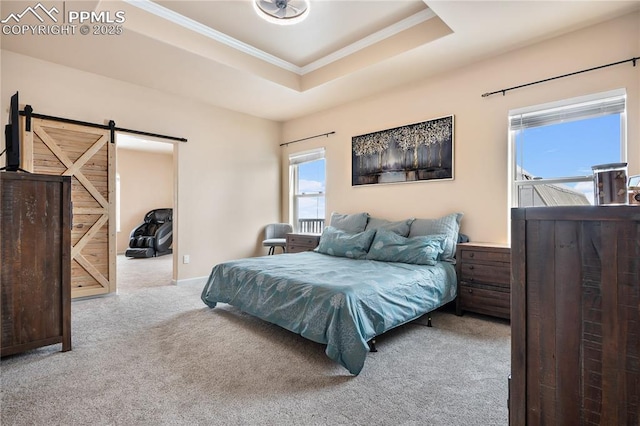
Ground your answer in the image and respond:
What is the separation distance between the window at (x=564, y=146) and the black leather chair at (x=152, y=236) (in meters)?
7.20

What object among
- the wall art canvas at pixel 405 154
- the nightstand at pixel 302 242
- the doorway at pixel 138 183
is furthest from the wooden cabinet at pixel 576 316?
the doorway at pixel 138 183

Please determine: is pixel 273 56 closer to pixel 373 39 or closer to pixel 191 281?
pixel 373 39

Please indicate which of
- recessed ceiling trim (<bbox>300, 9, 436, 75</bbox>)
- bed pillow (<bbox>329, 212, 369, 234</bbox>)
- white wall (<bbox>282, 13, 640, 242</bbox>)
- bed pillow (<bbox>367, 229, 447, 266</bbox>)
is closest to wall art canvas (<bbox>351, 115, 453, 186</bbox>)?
white wall (<bbox>282, 13, 640, 242</bbox>)

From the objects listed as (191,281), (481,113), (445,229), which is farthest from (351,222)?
(191,281)

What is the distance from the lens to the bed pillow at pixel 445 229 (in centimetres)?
327

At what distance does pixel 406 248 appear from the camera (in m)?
3.19

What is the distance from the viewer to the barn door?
3.52 meters

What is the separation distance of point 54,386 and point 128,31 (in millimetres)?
2919

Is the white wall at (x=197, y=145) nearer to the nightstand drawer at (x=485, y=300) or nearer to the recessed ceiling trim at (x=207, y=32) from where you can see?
the recessed ceiling trim at (x=207, y=32)

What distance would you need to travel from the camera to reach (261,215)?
219 inches

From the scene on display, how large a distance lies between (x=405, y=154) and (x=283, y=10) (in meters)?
2.25

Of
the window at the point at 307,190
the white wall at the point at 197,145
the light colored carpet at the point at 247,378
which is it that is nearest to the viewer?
the light colored carpet at the point at 247,378

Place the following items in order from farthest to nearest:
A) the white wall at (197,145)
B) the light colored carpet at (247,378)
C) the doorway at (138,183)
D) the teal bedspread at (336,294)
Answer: the doorway at (138,183)
the white wall at (197,145)
the teal bedspread at (336,294)
the light colored carpet at (247,378)

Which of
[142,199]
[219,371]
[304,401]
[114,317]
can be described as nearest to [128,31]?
[114,317]
